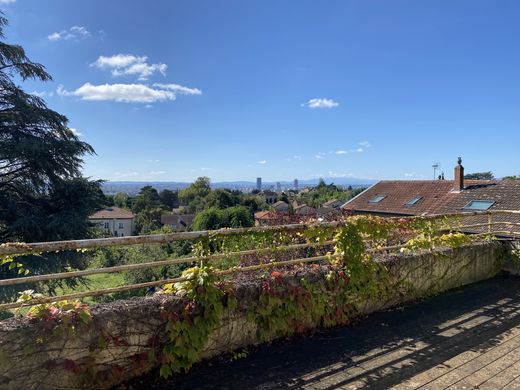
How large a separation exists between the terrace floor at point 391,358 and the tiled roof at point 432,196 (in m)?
16.7

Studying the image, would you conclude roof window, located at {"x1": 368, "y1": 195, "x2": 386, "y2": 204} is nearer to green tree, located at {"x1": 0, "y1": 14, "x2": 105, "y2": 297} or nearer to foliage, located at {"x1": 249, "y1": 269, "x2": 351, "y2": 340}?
green tree, located at {"x1": 0, "y1": 14, "x2": 105, "y2": 297}

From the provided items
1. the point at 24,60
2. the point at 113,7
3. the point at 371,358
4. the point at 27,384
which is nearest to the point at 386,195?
the point at 113,7

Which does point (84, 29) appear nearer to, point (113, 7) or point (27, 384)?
point (113, 7)

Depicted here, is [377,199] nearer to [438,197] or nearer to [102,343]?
[438,197]

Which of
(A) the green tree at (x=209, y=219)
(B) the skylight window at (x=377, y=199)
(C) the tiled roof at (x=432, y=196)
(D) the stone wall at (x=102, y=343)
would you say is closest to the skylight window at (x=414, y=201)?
(C) the tiled roof at (x=432, y=196)

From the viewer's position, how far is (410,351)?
136 inches

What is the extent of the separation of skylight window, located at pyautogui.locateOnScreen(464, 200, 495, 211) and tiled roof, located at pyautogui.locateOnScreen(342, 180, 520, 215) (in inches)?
11.0

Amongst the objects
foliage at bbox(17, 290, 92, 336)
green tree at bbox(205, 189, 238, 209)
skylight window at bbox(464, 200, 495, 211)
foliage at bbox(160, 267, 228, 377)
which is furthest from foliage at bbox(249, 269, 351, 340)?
green tree at bbox(205, 189, 238, 209)

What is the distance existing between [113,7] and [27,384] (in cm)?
1298

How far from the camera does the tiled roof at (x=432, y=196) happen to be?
63.1 ft

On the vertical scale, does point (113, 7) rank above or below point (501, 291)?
above

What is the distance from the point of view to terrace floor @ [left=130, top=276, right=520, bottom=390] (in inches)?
114

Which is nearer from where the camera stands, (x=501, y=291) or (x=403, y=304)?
(x=403, y=304)

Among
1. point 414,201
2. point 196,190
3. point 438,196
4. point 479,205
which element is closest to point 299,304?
point 479,205
